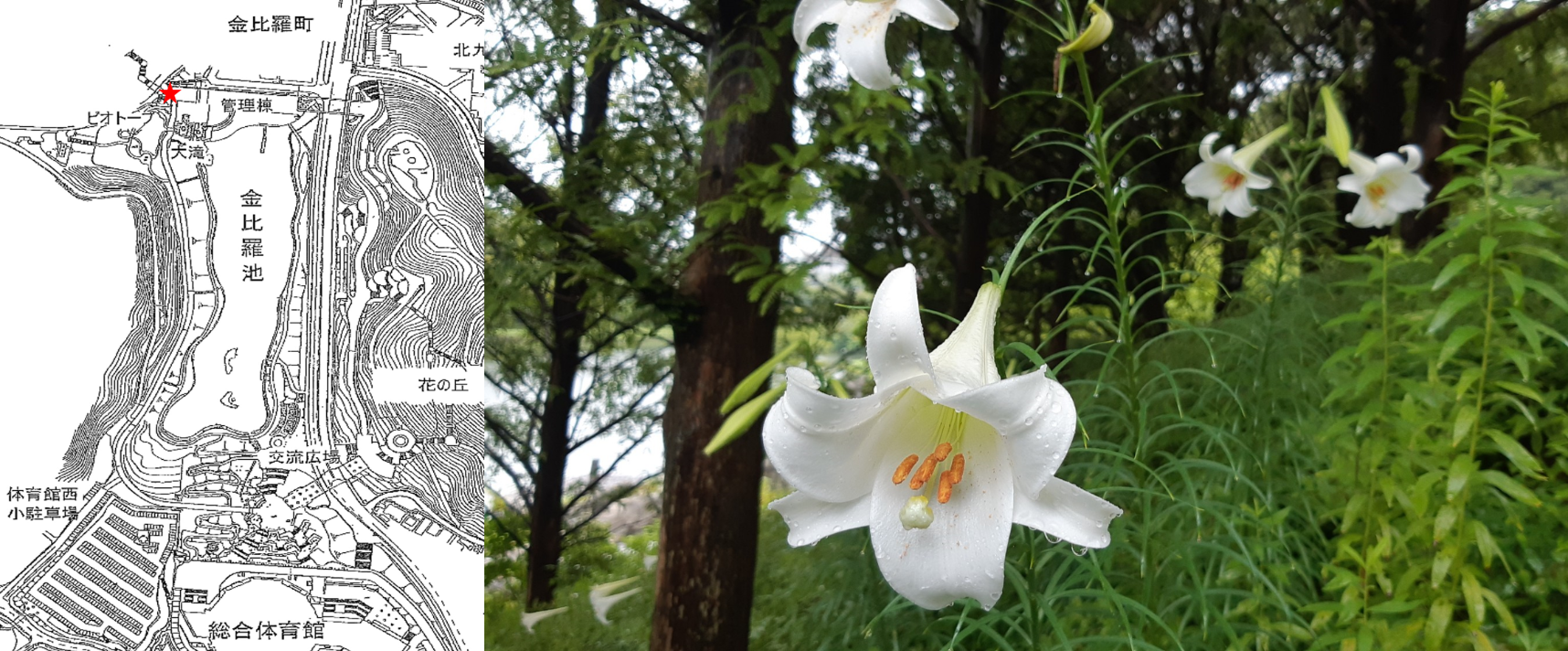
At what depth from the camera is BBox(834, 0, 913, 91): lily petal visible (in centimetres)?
67

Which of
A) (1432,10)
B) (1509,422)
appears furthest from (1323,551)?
(1432,10)

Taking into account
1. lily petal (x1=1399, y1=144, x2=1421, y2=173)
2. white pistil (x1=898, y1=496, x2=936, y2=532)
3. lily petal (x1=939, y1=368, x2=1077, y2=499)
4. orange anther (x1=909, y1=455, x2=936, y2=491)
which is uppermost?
lily petal (x1=1399, y1=144, x2=1421, y2=173)

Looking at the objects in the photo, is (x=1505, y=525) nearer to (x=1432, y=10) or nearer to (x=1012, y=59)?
(x=1012, y=59)

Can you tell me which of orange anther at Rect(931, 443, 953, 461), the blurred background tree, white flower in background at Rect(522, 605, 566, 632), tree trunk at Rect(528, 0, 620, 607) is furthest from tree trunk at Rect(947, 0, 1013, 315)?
orange anther at Rect(931, 443, 953, 461)

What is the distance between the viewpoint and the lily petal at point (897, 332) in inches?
19.3

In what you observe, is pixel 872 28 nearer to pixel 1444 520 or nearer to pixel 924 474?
pixel 924 474

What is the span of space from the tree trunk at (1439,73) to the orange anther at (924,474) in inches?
116

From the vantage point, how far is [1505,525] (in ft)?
4.27

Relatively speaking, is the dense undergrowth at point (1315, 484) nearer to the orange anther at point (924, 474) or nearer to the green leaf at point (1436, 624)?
the green leaf at point (1436, 624)

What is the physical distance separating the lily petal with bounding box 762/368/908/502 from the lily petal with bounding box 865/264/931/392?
0.02 metres

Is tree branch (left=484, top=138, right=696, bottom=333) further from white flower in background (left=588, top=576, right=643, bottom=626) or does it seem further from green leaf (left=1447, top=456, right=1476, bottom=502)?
green leaf (left=1447, top=456, right=1476, bottom=502)

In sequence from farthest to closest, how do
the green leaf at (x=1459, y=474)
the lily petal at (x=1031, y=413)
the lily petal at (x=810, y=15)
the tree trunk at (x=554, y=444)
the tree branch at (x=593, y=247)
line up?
the tree trunk at (x=554, y=444)
the tree branch at (x=593, y=247)
the green leaf at (x=1459, y=474)
the lily petal at (x=810, y=15)
the lily petal at (x=1031, y=413)

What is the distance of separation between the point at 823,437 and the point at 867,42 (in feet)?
0.91

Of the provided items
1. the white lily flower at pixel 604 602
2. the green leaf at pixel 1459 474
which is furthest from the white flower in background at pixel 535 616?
the green leaf at pixel 1459 474
